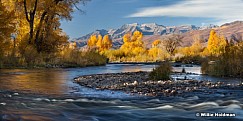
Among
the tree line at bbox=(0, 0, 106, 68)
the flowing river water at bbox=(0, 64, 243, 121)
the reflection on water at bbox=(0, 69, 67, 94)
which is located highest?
the tree line at bbox=(0, 0, 106, 68)

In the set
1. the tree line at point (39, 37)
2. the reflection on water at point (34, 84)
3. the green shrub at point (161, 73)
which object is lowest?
the reflection on water at point (34, 84)

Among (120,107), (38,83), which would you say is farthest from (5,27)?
(120,107)

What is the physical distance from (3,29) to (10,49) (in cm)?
266

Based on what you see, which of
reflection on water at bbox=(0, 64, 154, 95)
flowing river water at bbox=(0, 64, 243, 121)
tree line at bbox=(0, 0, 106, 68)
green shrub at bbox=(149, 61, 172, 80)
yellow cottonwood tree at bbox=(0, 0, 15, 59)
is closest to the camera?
flowing river water at bbox=(0, 64, 243, 121)

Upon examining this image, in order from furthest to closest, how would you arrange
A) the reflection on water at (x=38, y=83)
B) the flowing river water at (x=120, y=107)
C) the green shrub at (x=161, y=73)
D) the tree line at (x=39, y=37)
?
the tree line at (x=39, y=37)
the green shrub at (x=161, y=73)
the reflection on water at (x=38, y=83)
the flowing river water at (x=120, y=107)

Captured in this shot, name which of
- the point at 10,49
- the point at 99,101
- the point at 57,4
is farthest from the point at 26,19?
the point at 99,101

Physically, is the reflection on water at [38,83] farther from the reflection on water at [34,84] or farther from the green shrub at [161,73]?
the green shrub at [161,73]

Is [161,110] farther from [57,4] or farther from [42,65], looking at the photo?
[57,4]

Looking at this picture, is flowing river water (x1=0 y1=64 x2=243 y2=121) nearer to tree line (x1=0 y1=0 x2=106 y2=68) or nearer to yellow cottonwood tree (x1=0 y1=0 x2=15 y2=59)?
yellow cottonwood tree (x1=0 y1=0 x2=15 y2=59)

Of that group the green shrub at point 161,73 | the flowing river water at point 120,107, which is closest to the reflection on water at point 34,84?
the flowing river water at point 120,107

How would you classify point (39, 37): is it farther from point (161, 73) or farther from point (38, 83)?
point (161, 73)

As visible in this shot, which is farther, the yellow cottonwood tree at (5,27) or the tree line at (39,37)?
the tree line at (39,37)

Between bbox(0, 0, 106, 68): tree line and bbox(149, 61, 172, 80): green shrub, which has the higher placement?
bbox(0, 0, 106, 68): tree line

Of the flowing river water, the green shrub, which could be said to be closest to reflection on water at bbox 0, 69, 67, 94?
the flowing river water
